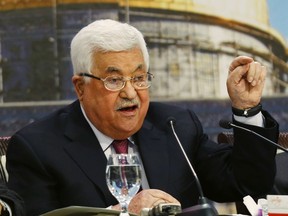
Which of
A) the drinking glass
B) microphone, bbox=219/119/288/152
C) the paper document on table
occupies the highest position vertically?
microphone, bbox=219/119/288/152

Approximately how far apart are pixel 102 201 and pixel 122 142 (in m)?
0.25

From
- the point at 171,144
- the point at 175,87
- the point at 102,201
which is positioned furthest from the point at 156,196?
the point at 175,87

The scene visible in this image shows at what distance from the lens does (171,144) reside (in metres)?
2.79

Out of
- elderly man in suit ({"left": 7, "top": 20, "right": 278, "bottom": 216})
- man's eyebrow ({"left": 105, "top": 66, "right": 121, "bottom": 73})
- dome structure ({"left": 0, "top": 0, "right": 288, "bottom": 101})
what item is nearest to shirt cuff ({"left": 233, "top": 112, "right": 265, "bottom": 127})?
elderly man in suit ({"left": 7, "top": 20, "right": 278, "bottom": 216})

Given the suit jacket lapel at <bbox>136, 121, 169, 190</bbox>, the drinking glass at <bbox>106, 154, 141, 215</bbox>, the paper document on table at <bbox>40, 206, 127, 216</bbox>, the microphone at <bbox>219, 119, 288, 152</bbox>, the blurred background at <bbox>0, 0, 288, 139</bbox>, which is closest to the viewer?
the paper document on table at <bbox>40, 206, 127, 216</bbox>

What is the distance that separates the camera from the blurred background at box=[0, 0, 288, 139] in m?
5.45

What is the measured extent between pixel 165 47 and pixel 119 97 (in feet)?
9.59

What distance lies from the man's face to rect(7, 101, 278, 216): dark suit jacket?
3.6 inches

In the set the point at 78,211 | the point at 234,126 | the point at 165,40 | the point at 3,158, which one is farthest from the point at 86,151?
the point at 165,40

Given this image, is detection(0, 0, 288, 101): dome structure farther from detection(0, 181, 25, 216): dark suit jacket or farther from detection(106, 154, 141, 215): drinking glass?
detection(106, 154, 141, 215): drinking glass

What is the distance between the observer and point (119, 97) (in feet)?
8.66

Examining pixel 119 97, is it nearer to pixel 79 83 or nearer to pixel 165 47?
pixel 79 83

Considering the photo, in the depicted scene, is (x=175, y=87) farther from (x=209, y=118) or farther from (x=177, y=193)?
(x=177, y=193)

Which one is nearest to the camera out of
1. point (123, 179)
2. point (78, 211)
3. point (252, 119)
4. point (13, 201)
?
point (78, 211)
